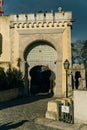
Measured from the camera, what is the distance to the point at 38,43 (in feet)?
102

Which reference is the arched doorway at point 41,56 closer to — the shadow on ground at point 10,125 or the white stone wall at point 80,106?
the shadow on ground at point 10,125

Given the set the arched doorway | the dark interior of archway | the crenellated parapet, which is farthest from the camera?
the dark interior of archway

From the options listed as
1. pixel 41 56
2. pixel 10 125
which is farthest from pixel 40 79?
pixel 10 125

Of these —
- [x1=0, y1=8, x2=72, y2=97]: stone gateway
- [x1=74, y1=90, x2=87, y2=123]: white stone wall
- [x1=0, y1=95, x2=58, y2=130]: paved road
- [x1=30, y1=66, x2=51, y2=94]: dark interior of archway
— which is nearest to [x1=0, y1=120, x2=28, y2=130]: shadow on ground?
[x1=0, y1=95, x2=58, y2=130]: paved road

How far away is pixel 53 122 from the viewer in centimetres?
1485

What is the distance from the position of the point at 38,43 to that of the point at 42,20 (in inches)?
87.0

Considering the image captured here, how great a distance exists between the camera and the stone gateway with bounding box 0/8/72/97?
3005 cm

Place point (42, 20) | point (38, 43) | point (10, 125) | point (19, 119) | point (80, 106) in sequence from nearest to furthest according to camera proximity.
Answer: point (80, 106), point (10, 125), point (19, 119), point (42, 20), point (38, 43)

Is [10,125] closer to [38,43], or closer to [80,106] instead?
[80,106]

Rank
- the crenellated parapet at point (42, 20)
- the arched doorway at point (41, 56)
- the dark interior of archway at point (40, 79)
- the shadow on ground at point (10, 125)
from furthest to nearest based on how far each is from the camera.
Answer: the dark interior of archway at point (40, 79) < the arched doorway at point (41, 56) < the crenellated parapet at point (42, 20) < the shadow on ground at point (10, 125)

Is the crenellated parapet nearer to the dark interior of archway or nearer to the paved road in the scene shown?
the dark interior of archway

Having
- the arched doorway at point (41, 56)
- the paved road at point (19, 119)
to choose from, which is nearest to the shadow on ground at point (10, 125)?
the paved road at point (19, 119)

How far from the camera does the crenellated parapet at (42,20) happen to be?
29994 millimetres

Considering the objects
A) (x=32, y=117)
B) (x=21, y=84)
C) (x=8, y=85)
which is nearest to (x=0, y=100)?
(x=8, y=85)
